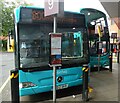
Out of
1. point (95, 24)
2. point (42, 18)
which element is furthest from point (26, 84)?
point (95, 24)

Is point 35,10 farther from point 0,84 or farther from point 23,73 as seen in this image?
point 0,84

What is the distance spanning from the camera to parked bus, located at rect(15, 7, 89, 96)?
5.31 meters

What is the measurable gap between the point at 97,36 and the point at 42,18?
21.2 ft

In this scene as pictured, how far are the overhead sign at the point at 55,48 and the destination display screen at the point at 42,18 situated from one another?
162 cm

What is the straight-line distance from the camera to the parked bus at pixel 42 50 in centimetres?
531

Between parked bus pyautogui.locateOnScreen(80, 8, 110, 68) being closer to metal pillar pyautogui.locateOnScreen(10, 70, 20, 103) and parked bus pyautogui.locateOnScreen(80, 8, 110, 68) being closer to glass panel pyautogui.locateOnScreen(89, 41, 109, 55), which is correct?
glass panel pyautogui.locateOnScreen(89, 41, 109, 55)

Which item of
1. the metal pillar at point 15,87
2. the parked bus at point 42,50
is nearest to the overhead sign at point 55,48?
the metal pillar at point 15,87

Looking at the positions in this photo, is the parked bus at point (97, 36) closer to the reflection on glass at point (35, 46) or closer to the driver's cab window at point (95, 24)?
the driver's cab window at point (95, 24)

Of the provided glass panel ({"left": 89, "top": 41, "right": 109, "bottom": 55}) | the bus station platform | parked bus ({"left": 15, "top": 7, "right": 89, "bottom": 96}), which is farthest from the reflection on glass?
glass panel ({"left": 89, "top": 41, "right": 109, "bottom": 55})

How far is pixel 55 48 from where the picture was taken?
160 inches

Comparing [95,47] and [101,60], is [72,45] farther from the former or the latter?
[101,60]

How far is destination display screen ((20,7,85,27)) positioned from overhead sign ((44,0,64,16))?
1410 mm

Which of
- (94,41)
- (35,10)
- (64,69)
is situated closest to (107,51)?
(94,41)

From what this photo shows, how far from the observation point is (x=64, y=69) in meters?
5.82
